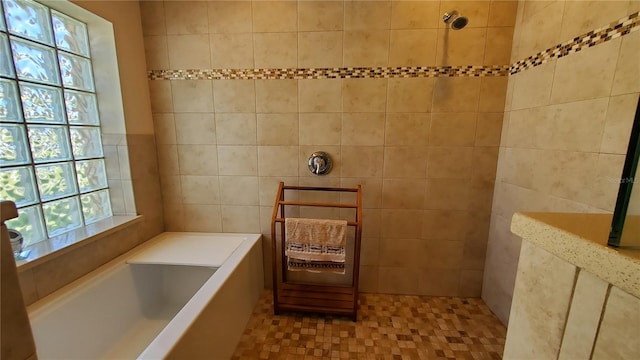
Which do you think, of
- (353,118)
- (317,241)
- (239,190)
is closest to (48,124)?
(239,190)

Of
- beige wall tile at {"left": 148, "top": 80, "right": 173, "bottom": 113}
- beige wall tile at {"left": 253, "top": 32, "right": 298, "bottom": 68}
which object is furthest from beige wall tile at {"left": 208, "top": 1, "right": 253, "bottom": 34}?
beige wall tile at {"left": 148, "top": 80, "right": 173, "bottom": 113}

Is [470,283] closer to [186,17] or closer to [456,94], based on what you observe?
[456,94]

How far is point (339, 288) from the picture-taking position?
5.72 feet

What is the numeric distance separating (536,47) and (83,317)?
2.79m

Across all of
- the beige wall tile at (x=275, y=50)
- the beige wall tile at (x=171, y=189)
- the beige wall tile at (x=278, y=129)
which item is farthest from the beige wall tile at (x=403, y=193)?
the beige wall tile at (x=171, y=189)

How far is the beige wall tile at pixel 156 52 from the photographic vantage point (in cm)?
163

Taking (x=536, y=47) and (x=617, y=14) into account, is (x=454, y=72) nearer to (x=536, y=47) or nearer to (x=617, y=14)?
(x=536, y=47)

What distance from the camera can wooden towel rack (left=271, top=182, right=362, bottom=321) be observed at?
4.98 feet

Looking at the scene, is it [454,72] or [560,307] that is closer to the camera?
[560,307]

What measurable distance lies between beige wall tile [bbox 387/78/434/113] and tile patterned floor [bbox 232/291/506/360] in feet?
4.57

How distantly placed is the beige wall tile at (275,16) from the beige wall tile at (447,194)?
4.65 feet

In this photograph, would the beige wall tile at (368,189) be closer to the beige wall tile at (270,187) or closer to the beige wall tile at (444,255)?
the beige wall tile at (270,187)

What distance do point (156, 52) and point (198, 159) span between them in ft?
2.56

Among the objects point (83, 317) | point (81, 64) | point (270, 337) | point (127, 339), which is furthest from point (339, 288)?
point (81, 64)
